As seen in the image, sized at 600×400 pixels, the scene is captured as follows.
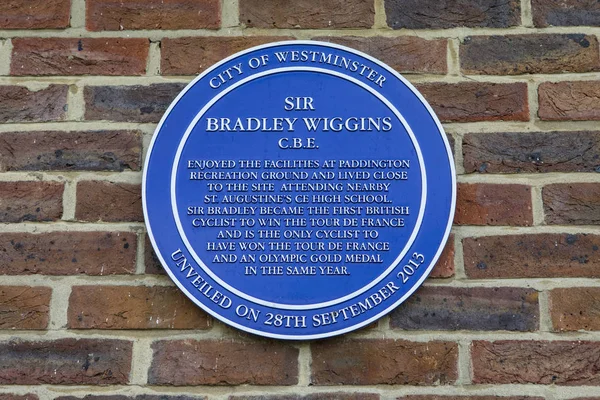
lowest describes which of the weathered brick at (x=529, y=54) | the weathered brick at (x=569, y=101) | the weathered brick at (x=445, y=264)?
the weathered brick at (x=445, y=264)

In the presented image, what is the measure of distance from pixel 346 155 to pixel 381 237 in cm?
21

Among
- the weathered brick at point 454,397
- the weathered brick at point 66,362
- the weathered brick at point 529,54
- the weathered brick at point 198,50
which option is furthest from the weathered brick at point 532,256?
the weathered brick at point 66,362

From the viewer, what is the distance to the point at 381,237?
1680 mm

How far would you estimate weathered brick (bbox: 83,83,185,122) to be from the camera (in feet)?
5.87

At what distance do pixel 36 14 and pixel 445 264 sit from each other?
3.79ft

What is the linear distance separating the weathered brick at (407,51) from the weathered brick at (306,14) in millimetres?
50

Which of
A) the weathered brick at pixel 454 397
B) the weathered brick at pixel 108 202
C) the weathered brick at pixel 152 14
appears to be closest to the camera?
the weathered brick at pixel 454 397

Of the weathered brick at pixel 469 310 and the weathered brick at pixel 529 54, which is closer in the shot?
the weathered brick at pixel 469 310

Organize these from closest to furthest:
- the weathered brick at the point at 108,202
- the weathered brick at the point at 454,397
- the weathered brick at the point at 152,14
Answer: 1. the weathered brick at the point at 454,397
2. the weathered brick at the point at 108,202
3. the weathered brick at the point at 152,14

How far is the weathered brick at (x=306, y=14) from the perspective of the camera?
184 cm

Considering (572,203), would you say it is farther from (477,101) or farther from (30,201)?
(30,201)

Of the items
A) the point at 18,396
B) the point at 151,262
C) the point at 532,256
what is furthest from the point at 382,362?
the point at 18,396

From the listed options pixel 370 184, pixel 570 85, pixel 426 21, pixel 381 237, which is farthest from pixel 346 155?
pixel 570 85

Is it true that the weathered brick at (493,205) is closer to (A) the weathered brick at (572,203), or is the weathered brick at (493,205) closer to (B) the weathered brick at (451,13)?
(A) the weathered brick at (572,203)
